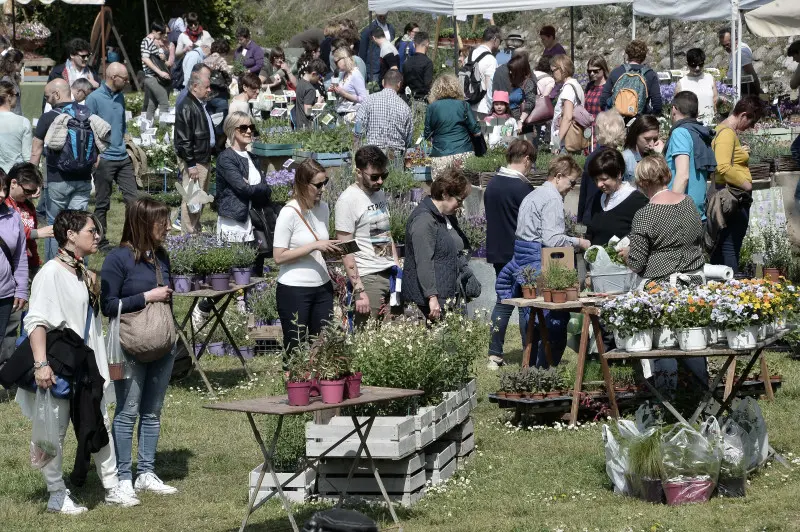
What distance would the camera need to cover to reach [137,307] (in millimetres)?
6914

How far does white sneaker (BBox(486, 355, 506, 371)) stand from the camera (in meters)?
9.88

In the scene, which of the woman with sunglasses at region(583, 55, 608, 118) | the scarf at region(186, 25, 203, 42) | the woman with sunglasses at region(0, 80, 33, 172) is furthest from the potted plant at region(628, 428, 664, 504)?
the scarf at region(186, 25, 203, 42)

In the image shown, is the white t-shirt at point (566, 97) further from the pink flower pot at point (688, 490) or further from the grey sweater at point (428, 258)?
the pink flower pot at point (688, 490)

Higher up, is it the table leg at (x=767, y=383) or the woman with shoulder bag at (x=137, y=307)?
the woman with shoulder bag at (x=137, y=307)

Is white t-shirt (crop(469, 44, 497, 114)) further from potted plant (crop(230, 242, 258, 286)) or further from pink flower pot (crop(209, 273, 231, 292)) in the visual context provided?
pink flower pot (crop(209, 273, 231, 292))

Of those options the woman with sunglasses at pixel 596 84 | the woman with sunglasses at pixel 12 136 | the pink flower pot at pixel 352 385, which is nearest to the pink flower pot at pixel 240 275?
the woman with sunglasses at pixel 12 136

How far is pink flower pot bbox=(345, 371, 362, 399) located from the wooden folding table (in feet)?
0.11

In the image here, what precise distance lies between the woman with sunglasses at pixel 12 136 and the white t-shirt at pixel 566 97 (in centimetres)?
544

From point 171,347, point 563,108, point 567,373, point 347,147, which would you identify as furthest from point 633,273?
point 347,147

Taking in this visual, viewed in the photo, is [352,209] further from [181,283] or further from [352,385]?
[352,385]

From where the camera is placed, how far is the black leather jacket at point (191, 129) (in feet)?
41.9

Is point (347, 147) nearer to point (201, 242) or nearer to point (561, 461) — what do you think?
point (201, 242)

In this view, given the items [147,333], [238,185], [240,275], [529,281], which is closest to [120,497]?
[147,333]

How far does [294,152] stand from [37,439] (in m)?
8.56
